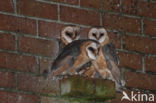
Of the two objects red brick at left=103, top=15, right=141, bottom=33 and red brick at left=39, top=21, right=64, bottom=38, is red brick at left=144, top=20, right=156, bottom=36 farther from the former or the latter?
red brick at left=39, top=21, right=64, bottom=38

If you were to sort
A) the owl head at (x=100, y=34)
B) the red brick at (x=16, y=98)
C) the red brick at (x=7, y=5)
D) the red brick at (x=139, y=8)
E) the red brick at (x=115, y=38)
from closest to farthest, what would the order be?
the red brick at (x=16, y=98), the red brick at (x=7, y=5), the owl head at (x=100, y=34), the red brick at (x=115, y=38), the red brick at (x=139, y=8)

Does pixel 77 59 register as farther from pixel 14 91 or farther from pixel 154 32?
pixel 154 32

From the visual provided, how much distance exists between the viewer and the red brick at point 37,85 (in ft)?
13.8

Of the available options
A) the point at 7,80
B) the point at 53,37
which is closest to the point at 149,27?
the point at 53,37

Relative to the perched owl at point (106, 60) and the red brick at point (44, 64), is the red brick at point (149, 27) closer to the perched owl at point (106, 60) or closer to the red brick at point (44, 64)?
the perched owl at point (106, 60)

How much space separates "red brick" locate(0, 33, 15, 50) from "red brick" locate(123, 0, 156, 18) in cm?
75

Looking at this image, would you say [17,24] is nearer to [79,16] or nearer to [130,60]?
[79,16]

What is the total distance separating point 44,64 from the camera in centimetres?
431

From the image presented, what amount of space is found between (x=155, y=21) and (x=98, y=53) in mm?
685

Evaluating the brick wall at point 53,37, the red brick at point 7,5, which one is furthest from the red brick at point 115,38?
the red brick at point 7,5

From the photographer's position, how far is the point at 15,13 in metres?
4.34

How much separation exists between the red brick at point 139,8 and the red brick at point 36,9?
1.52 ft

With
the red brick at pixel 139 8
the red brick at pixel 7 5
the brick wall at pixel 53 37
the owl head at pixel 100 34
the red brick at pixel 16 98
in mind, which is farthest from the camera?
the red brick at pixel 139 8

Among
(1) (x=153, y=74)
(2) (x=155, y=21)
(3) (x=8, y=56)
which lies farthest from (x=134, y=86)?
(3) (x=8, y=56)
